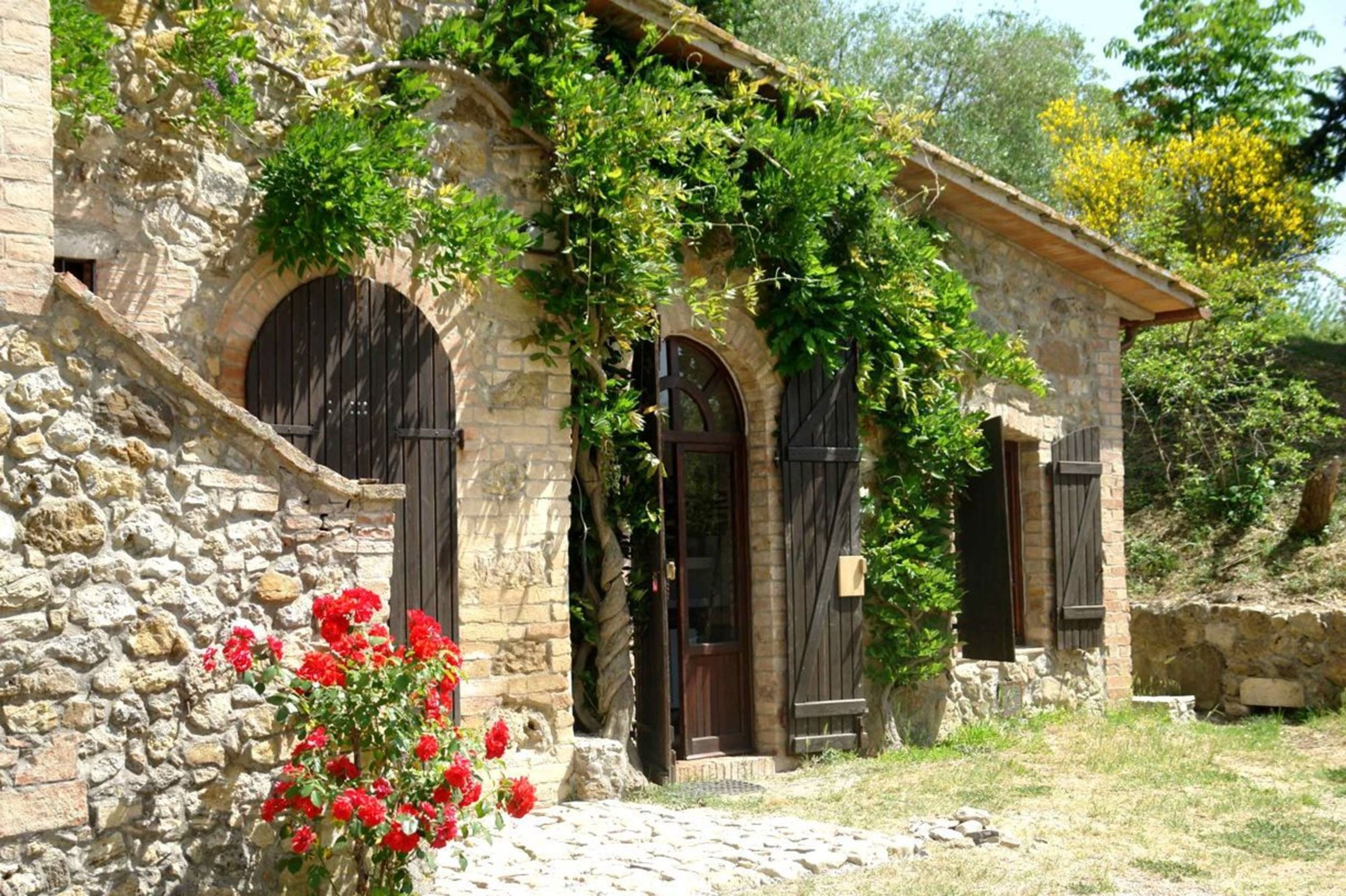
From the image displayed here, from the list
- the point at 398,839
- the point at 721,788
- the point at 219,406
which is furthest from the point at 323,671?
the point at 721,788

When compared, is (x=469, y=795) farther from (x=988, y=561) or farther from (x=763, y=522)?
(x=988, y=561)

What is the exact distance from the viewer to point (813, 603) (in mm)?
8914

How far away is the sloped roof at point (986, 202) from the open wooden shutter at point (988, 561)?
5.13ft

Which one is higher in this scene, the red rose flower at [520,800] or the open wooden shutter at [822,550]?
the open wooden shutter at [822,550]

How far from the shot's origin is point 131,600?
462 centimetres

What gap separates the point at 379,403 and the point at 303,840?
2.78 meters

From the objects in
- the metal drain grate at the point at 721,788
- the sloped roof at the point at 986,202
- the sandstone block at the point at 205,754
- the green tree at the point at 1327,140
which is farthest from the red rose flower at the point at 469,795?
the green tree at the point at 1327,140

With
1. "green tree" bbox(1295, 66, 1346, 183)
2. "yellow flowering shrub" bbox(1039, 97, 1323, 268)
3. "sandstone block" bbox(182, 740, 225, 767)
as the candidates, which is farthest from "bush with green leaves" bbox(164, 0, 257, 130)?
"yellow flowering shrub" bbox(1039, 97, 1323, 268)

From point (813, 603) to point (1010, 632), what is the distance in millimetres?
1634

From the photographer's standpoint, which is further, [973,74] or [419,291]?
[973,74]

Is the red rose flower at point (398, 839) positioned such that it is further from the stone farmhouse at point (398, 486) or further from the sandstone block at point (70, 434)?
the sandstone block at point (70, 434)

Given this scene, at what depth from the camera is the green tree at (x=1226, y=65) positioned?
19953mm

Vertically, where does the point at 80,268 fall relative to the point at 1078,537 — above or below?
above

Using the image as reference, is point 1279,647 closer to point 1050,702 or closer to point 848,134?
point 1050,702
